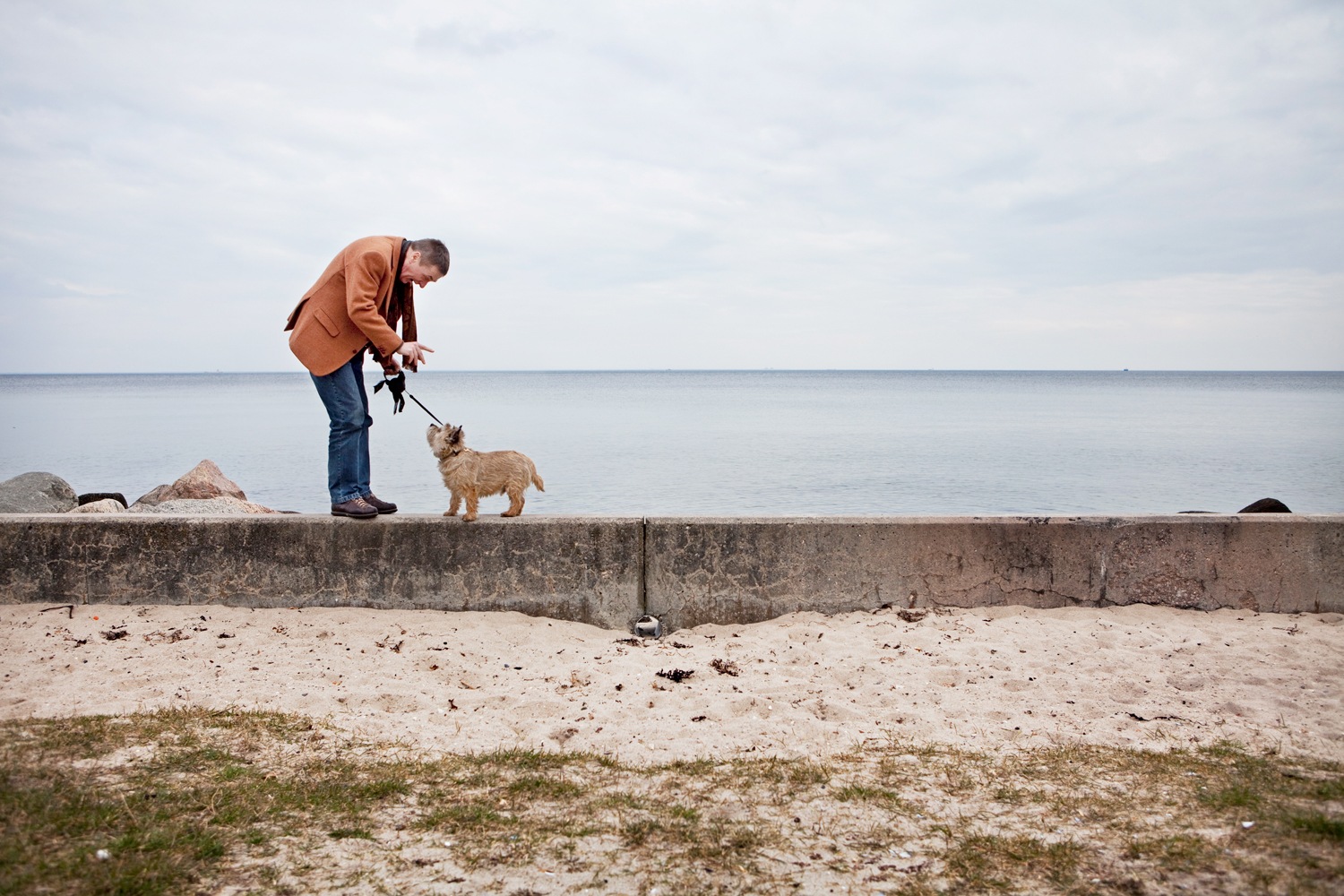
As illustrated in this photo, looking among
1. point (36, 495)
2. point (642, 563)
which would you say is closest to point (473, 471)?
point (642, 563)

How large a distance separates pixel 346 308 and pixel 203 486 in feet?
23.9

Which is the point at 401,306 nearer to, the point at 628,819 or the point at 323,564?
the point at 323,564

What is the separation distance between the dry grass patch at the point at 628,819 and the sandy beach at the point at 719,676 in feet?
0.82

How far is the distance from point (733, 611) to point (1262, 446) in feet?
90.3

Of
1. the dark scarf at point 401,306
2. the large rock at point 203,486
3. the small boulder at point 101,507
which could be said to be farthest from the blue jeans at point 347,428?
the large rock at point 203,486

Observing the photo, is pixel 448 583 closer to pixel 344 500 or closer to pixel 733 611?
pixel 344 500

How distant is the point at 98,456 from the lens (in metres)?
23.0

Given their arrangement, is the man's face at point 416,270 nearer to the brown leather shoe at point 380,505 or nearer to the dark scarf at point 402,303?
the dark scarf at point 402,303

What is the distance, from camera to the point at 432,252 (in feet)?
16.7

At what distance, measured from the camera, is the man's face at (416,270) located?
507 cm

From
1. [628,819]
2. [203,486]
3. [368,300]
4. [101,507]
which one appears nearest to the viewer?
[628,819]

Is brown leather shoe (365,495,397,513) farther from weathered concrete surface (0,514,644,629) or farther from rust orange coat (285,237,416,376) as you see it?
rust orange coat (285,237,416,376)

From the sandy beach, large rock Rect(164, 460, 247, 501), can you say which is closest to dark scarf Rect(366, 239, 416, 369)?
the sandy beach

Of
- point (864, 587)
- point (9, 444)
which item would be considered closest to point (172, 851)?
point (864, 587)
